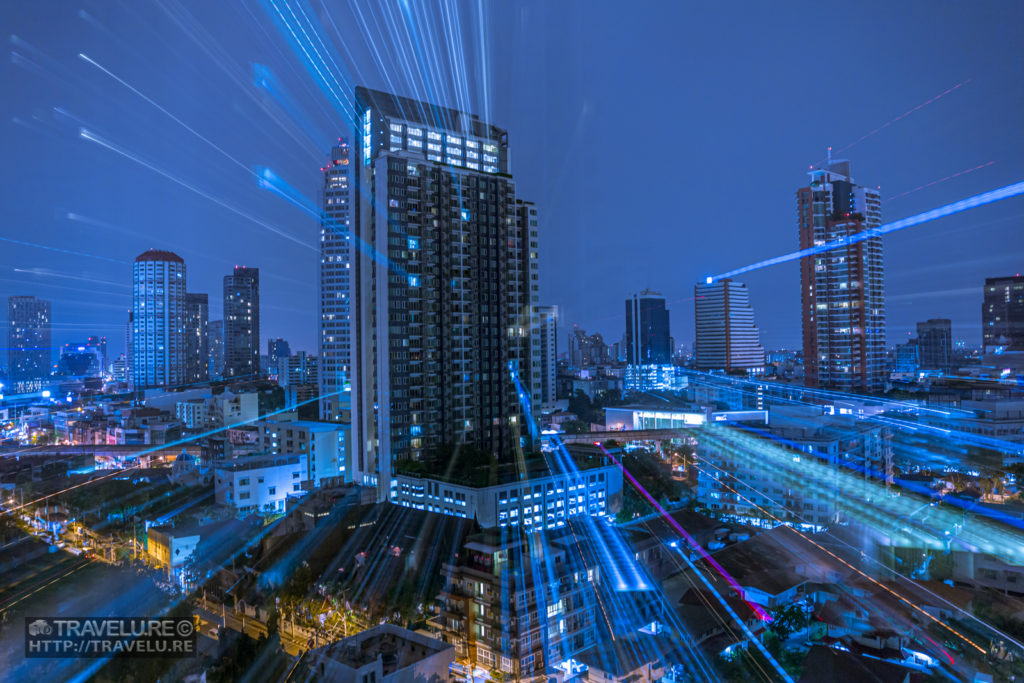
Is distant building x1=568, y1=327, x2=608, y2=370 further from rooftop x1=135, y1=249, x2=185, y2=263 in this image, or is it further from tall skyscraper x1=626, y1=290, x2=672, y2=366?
rooftop x1=135, y1=249, x2=185, y2=263

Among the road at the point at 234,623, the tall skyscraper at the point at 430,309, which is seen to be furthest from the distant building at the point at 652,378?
the road at the point at 234,623

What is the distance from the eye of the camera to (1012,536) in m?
9.92

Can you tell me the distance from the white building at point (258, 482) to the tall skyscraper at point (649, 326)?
109 ft

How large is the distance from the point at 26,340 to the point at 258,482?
81.9 ft

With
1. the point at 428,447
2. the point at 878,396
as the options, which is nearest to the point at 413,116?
the point at 428,447

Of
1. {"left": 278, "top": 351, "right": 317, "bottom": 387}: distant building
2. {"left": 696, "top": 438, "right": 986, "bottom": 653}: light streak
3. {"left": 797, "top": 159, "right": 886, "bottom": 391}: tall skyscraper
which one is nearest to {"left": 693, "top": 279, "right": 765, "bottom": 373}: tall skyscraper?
{"left": 797, "top": 159, "right": 886, "bottom": 391}: tall skyscraper

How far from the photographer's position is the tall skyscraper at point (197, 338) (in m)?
32.2

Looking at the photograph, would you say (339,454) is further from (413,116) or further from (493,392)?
(413,116)

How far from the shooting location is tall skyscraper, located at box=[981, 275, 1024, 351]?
2266cm

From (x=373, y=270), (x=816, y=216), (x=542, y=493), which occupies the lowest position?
(x=542, y=493)

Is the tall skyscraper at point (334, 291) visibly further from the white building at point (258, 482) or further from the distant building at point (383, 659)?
the distant building at point (383, 659)

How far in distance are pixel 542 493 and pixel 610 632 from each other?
3931mm

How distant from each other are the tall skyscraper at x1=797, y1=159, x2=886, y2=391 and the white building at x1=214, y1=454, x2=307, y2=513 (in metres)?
20.1

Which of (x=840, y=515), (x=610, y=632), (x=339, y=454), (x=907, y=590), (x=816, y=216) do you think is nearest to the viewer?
(x=610, y=632)
